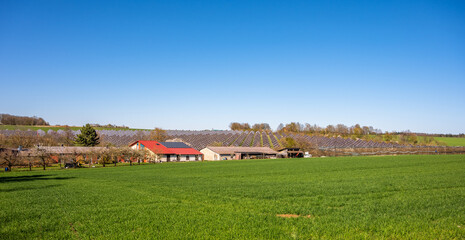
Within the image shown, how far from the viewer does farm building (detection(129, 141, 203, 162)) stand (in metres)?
91.3

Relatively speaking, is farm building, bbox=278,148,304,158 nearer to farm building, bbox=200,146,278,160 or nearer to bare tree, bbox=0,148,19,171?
farm building, bbox=200,146,278,160

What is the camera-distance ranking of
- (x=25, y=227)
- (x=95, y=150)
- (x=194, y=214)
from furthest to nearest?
1. (x=95, y=150)
2. (x=194, y=214)
3. (x=25, y=227)

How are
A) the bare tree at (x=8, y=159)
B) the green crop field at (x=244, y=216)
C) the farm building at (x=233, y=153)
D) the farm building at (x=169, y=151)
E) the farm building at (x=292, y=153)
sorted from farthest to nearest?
1. the farm building at (x=292, y=153)
2. the farm building at (x=233, y=153)
3. the farm building at (x=169, y=151)
4. the bare tree at (x=8, y=159)
5. the green crop field at (x=244, y=216)

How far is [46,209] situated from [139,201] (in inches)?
212

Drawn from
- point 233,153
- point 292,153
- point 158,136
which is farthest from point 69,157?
point 158,136

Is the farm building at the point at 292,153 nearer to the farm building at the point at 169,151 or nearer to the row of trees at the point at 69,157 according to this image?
the farm building at the point at 169,151

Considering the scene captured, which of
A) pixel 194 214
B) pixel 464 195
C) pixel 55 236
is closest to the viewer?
pixel 55 236

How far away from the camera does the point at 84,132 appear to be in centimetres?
11581

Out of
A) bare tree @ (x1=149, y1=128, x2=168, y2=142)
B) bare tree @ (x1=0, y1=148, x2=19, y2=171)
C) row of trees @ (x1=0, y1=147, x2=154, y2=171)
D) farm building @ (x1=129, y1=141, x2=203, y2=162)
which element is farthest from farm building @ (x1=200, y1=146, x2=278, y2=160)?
bare tree @ (x1=149, y1=128, x2=168, y2=142)

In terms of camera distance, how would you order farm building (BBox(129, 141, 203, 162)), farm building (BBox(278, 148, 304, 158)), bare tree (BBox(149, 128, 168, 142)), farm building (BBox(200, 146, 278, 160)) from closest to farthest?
farm building (BBox(129, 141, 203, 162)) → farm building (BBox(200, 146, 278, 160)) → farm building (BBox(278, 148, 304, 158)) → bare tree (BBox(149, 128, 168, 142))

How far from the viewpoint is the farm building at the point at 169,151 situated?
9128cm

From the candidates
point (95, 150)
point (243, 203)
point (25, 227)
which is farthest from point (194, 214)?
point (95, 150)

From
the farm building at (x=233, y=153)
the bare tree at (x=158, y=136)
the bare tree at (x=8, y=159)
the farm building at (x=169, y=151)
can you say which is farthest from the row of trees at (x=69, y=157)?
the bare tree at (x=158, y=136)

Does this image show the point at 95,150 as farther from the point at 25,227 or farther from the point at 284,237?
the point at 284,237
